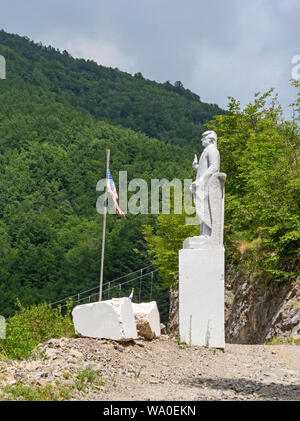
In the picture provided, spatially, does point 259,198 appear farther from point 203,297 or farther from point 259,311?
point 203,297

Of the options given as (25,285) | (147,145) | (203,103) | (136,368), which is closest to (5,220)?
(25,285)

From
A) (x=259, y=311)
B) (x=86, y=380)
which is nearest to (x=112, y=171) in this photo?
(x=259, y=311)

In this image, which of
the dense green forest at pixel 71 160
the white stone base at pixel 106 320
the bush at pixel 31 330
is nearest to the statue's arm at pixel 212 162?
the white stone base at pixel 106 320

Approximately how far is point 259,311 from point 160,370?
9.63 meters

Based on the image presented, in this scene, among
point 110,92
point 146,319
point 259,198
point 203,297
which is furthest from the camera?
point 110,92

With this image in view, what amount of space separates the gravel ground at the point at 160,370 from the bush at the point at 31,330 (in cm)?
77

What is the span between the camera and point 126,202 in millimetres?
69000

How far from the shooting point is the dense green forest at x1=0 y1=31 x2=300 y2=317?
18172 millimetres

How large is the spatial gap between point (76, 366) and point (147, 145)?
75.3 meters

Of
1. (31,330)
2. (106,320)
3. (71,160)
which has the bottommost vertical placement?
(31,330)

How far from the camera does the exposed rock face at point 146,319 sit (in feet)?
36.0

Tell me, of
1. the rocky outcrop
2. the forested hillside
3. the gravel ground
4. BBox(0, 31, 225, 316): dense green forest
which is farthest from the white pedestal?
the forested hillside

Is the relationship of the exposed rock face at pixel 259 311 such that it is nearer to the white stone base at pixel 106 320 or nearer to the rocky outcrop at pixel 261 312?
the rocky outcrop at pixel 261 312

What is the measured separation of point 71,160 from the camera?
8688 centimetres
